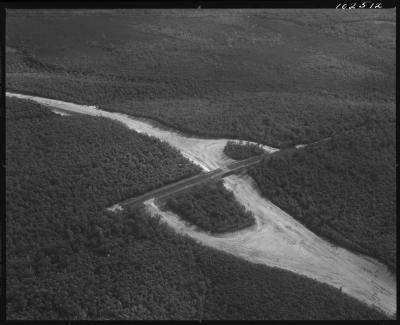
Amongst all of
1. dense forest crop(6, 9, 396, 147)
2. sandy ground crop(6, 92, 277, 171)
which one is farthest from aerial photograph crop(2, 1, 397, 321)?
dense forest crop(6, 9, 396, 147)

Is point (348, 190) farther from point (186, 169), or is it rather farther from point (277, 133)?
point (186, 169)

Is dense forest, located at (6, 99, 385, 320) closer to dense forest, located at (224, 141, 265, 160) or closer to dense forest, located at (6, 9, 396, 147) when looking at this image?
dense forest, located at (224, 141, 265, 160)

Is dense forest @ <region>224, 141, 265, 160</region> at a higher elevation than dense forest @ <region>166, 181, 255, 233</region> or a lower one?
higher

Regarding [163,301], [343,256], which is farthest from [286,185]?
[163,301]

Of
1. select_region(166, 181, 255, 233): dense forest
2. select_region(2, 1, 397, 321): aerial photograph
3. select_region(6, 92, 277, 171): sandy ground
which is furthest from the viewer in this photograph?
select_region(6, 92, 277, 171): sandy ground

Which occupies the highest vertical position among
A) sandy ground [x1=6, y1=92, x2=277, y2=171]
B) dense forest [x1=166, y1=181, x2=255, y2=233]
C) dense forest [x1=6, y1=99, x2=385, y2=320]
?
sandy ground [x1=6, y1=92, x2=277, y2=171]

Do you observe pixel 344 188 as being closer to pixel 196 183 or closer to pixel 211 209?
pixel 211 209
